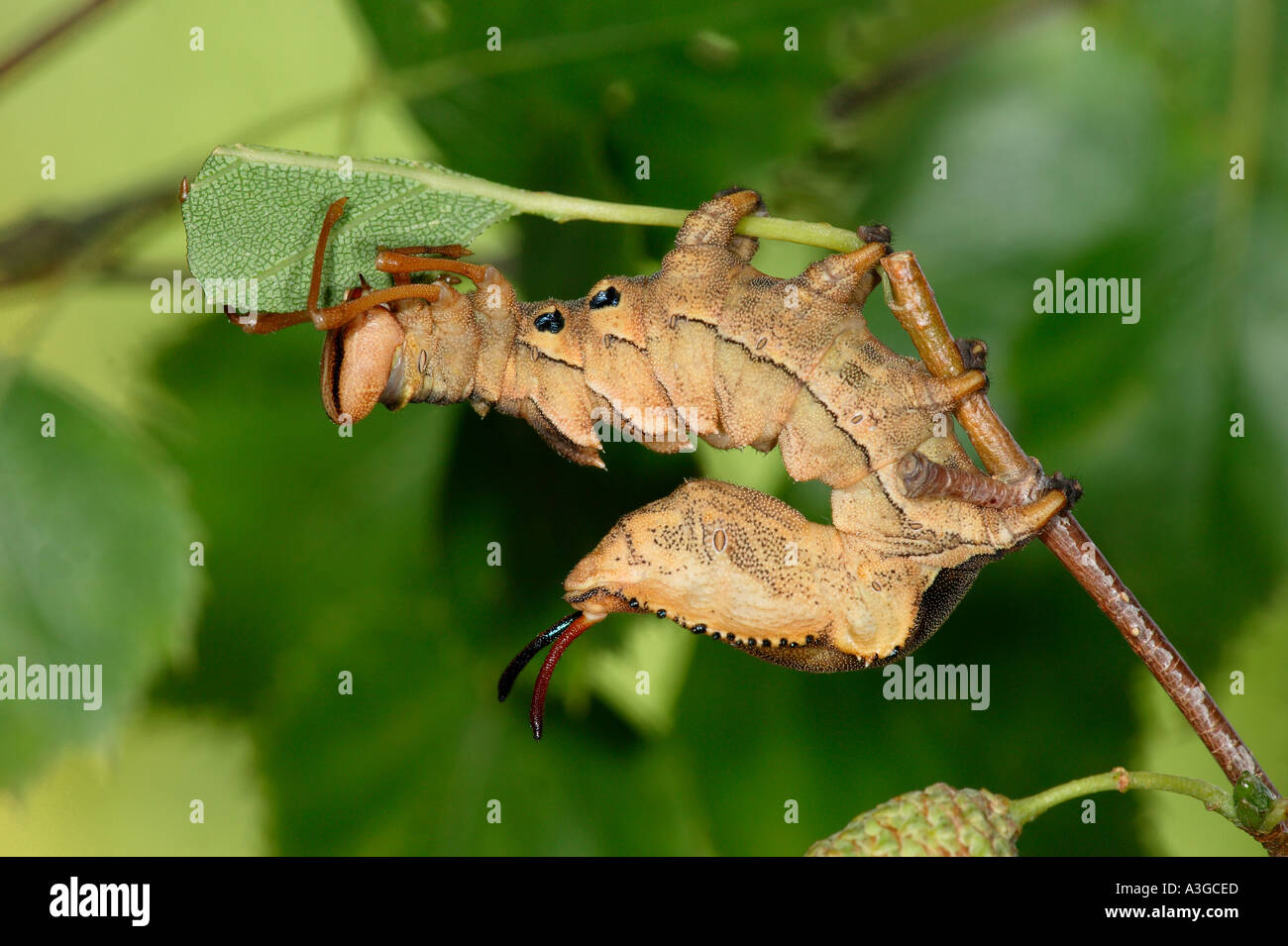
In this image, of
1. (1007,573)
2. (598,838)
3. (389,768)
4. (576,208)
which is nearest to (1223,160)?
(1007,573)

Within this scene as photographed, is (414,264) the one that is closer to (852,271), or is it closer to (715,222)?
(715,222)

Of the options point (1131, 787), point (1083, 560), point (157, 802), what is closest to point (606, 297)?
point (1083, 560)

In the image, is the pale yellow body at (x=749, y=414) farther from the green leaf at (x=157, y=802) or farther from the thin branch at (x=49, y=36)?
the green leaf at (x=157, y=802)

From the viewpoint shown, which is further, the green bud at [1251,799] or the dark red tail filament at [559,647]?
the dark red tail filament at [559,647]

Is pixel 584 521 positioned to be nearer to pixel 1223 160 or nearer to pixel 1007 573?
pixel 1007 573

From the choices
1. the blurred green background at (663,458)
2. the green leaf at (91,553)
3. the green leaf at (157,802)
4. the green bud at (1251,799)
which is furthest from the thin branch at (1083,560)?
the green leaf at (157,802)

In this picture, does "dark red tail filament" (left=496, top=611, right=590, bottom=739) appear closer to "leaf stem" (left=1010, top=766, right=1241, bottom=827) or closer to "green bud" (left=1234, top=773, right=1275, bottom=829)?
"leaf stem" (left=1010, top=766, right=1241, bottom=827)
